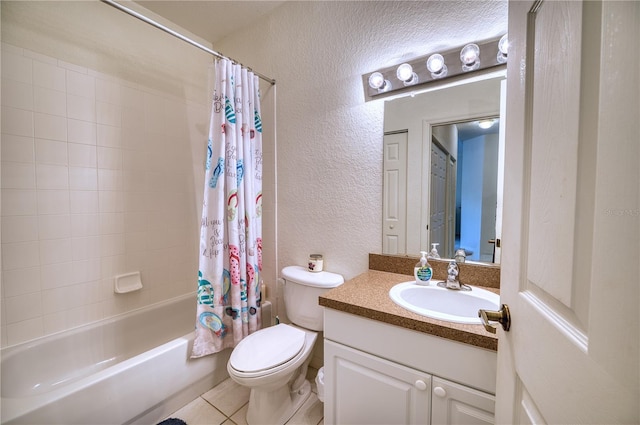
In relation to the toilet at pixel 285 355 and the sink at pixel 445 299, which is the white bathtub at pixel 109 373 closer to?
the toilet at pixel 285 355

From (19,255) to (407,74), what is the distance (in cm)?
231

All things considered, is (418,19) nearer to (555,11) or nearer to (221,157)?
(555,11)

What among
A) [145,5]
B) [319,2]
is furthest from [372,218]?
[145,5]

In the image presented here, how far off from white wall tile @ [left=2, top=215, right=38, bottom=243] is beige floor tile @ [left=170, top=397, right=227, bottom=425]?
4.25 feet

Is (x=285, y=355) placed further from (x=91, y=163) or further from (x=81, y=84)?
(x=81, y=84)

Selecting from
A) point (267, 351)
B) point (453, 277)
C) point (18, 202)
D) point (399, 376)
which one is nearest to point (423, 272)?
point (453, 277)

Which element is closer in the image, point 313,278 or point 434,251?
point 434,251

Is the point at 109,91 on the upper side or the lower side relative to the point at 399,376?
upper

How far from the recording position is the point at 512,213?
1.98 feet

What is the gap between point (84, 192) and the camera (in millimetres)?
1608

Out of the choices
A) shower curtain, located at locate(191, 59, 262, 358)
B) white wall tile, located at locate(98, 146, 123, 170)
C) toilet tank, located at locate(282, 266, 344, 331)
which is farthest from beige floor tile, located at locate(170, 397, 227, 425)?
white wall tile, located at locate(98, 146, 123, 170)

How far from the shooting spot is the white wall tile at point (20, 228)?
1.36 metres

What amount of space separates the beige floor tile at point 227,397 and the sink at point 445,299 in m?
1.21

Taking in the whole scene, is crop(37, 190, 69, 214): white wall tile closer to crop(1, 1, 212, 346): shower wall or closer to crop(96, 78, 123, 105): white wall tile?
crop(1, 1, 212, 346): shower wall
